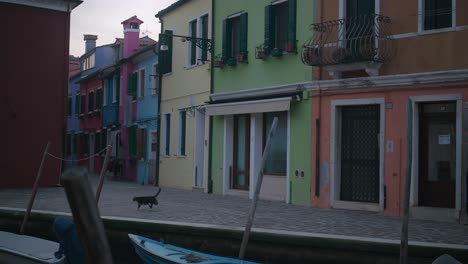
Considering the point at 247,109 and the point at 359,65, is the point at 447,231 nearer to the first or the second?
the point at 359,65

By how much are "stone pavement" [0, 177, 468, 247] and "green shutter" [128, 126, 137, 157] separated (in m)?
9.85

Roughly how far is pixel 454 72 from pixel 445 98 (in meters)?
0.60

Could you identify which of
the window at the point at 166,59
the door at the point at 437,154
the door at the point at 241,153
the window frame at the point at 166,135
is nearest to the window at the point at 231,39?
the door at the point at 241,153

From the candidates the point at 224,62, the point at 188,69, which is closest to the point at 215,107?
the point at 224,62

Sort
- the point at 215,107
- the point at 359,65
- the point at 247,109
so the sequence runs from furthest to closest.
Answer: the point at 215,107, the point at 247,109, the point at 359,65

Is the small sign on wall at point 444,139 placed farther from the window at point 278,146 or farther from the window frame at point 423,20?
the window at point 278,146

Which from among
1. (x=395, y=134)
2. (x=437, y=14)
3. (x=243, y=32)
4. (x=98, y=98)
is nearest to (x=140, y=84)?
(x=98, y=98)

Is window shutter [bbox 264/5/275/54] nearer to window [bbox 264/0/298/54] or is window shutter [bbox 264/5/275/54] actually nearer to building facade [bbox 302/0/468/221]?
window [bbox 264/0/298/54]

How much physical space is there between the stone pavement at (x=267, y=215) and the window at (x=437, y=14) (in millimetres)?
4331

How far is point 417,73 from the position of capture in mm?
13258

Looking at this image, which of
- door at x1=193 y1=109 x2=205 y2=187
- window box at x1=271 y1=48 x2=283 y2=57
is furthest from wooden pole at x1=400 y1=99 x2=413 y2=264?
door at x1=193 y1=109 x2=205 y2=187

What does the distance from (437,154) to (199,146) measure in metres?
10.3

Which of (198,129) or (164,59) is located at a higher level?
(164,59)

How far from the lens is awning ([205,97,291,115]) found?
643 inches
